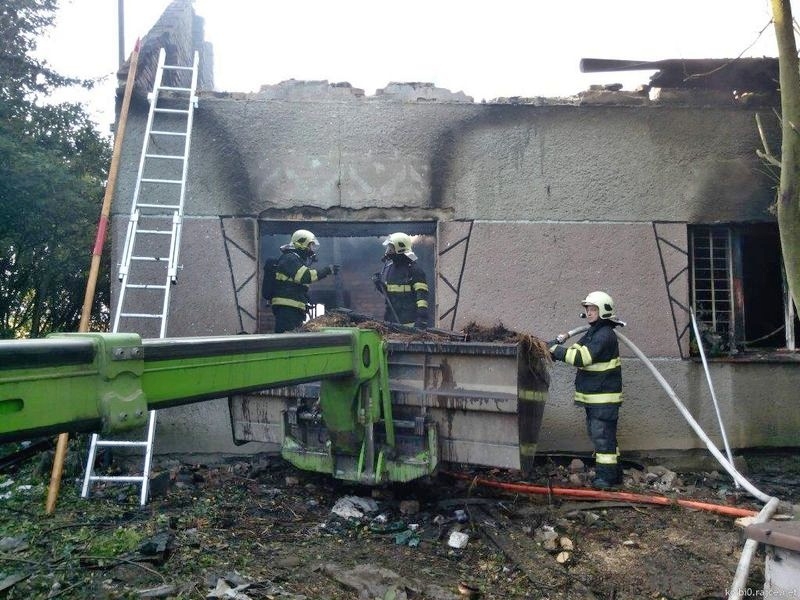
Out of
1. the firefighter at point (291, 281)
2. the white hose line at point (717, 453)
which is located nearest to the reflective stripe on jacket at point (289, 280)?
the firefighter at point (291, 281)

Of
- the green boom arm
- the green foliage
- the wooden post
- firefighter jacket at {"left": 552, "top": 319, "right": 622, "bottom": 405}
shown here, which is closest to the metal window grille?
firefighter jacket at {"left": 552, "top": 319, "right": 622, "bottom": 405}

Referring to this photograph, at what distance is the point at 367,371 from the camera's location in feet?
11.1

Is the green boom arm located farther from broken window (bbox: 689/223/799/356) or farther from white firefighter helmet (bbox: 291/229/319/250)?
broken window (bbox: 689/223/799/356)

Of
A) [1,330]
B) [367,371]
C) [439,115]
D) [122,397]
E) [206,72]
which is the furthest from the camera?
[206,72]

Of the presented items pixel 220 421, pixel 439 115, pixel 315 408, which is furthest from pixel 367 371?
pixel 439 115

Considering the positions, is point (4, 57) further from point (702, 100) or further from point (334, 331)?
point (702, 100)

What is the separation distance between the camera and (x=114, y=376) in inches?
67.1

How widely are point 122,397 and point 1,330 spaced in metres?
7.19

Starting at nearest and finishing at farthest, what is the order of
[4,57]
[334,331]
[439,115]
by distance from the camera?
[334,331] < [439,115] < [4,57]

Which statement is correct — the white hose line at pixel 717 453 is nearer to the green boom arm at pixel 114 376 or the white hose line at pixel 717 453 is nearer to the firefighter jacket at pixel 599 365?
the firefighter jacket at pixel 599 365

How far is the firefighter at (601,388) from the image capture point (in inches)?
200

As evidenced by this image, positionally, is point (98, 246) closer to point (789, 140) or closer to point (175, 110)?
point (175, 110)

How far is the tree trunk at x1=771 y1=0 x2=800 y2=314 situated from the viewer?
4258 millimetres

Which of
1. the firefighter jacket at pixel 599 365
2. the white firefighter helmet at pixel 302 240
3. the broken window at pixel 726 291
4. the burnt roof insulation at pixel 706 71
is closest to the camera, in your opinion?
the firefighter jacket at pixel 599 365
